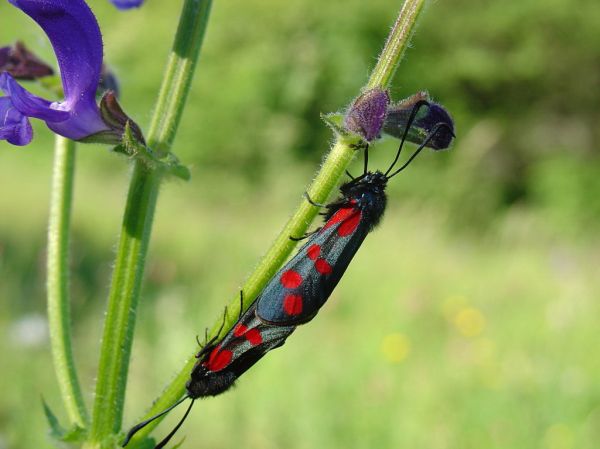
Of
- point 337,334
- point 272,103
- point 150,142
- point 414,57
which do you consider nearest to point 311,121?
point 272,103

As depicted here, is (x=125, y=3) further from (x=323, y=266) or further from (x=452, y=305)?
(x=452, y=305)

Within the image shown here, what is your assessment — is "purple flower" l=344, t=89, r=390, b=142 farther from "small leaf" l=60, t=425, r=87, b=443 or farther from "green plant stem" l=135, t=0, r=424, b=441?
"small leaf" l=60, t=425, r=87, b=443

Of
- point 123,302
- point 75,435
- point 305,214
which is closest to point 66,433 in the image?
point 75,435

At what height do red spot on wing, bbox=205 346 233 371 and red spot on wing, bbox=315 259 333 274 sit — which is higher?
red spot on wing, bbox=315 259 333 274

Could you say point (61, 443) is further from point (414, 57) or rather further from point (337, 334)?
point (414, 57)

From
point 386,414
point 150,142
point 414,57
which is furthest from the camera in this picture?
point 414,57

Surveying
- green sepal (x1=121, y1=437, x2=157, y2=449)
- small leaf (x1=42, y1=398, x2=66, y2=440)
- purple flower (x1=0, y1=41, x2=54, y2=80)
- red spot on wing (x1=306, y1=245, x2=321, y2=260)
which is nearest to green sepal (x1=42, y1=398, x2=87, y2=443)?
small leaf (x1=42, y1=398, x2=66, y2=440)
